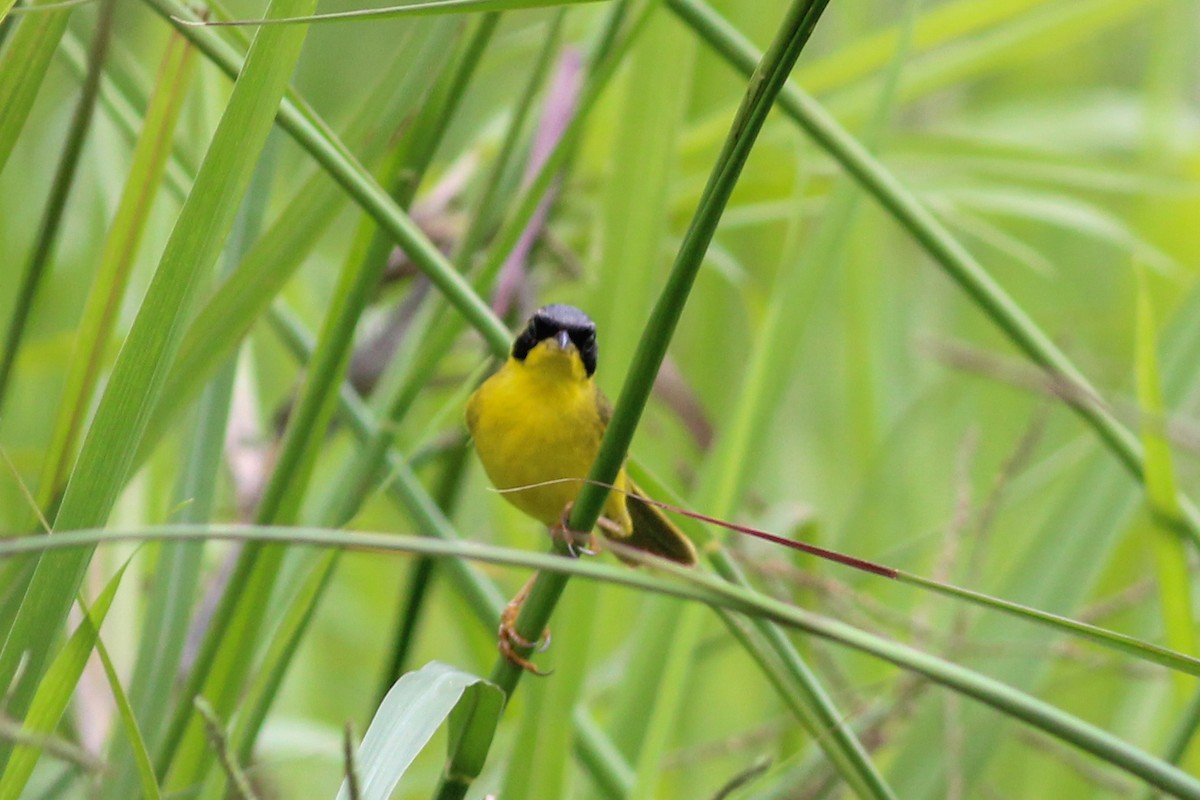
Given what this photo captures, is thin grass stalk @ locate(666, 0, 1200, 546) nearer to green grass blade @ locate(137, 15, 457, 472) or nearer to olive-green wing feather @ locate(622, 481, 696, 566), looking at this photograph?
green grass blade @ locate(137, 15, 457, 472)

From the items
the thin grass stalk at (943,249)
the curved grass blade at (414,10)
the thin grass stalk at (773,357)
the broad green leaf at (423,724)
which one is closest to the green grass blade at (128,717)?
the broad green leaf at (423,724)

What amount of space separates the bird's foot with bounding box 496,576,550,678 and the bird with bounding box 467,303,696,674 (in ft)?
0.04

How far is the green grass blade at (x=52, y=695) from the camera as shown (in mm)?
989

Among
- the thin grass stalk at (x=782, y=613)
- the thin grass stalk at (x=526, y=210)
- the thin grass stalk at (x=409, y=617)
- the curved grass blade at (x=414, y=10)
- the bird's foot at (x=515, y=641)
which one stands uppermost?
the thin grass stalk at (x=526, y=210)

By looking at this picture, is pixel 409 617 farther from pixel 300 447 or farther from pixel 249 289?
pixel 249 289

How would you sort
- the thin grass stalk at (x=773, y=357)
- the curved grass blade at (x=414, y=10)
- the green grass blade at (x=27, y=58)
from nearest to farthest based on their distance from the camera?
1. the curved grass blade at (x=414, y=10)
2. the green grass blade at (x=27, y=58)
3. the thin grass stalk at (x=773, y=357)

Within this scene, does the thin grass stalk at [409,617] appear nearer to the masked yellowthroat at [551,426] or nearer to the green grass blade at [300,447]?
the masked yellowthroat at [551,426]

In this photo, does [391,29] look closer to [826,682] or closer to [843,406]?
[843,406]

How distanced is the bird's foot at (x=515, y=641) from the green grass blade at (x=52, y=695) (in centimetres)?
34

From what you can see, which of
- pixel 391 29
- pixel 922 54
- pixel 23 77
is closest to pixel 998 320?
pixel 23 77

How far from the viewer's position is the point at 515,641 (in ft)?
3.64

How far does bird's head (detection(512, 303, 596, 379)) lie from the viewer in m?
1.95

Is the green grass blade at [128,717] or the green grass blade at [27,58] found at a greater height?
the green grass blade at [27,58]

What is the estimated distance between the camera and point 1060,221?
2.59 meters
